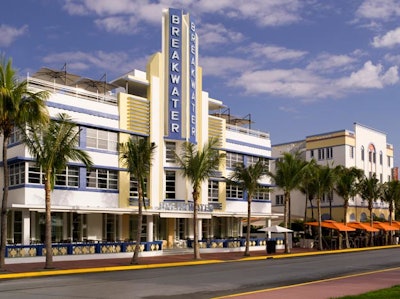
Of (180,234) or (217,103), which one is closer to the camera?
(180,234)

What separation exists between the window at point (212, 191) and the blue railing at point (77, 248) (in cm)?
927

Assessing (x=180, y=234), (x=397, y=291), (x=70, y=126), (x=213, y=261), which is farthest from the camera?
(x=180, y=234)

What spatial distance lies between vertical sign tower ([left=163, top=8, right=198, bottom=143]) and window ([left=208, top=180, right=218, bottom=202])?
4.80 meters

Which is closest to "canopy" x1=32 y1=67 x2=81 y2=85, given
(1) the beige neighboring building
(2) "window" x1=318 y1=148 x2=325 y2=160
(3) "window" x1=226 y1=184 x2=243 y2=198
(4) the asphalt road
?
(3) "window" x1=226 y1=184 x2=243 y2=198

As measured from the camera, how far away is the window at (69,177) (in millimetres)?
37109

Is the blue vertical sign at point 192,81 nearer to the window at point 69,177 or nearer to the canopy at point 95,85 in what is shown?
the canopy at point 95,85

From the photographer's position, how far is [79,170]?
3816 centimetres

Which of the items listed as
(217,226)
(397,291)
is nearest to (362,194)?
(217,226)

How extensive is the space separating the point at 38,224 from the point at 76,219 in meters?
2.64

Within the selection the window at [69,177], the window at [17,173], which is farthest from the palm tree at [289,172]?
the window at [17,173]

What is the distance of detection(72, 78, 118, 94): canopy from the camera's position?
43031 millimetres

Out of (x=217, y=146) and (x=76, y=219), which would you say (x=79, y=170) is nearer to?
(x=76, y=219)

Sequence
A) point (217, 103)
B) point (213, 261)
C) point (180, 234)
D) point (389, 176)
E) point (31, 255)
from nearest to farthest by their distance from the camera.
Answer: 1. point (31, 255)
2. point (213, 261)
3. point (180, 234)
4. point (217, 103)
5. point (389, 176)

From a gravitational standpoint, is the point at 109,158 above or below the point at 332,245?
above
